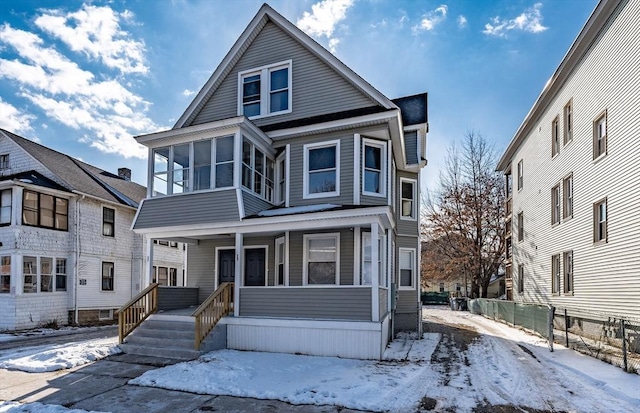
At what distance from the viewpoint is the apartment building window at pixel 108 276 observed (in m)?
19.7

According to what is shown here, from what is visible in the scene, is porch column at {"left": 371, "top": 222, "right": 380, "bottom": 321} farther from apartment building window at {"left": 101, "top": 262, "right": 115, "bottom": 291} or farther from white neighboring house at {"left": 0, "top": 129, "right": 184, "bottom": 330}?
apartment building window at {"left": 101, "top": 262, "right": 115, "bottom": 291}

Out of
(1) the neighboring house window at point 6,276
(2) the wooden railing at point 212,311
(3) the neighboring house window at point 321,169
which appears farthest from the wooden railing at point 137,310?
(1) the neighboring house window at point 6,276

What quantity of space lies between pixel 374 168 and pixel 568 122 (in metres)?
9.43

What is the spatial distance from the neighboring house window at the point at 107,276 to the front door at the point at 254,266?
10.0 m

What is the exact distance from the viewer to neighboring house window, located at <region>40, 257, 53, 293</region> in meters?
17.1

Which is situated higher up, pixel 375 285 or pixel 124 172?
pixel 124 172

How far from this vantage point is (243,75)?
14305 mm

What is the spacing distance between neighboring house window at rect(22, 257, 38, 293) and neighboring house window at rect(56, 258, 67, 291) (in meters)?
0.99

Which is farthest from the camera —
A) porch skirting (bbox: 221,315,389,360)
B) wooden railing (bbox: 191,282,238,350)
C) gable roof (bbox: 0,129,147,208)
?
gable roof (bbox: 0,129,147,208)

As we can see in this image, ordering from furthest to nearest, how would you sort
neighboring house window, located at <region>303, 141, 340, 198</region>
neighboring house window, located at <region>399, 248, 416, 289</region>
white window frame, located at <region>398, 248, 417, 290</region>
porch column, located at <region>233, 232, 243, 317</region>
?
neighboring house window, located at <region>399, 248, 416, 289</region>
white window frame, located at <region>398, 248, 417, 290</region>
neighboring house window, located at <region>303, 141, 340, 198</region>
porch column, located at <region>233, 232, 243, 317</region>

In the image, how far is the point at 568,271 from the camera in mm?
15898

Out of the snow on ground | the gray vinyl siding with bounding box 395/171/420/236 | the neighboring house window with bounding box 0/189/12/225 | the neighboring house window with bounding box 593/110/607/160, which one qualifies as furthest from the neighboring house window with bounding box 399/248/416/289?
the neighboring house window with bounding box 0/189/12/225

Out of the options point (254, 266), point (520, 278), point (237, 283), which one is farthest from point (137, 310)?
point (520, 278)

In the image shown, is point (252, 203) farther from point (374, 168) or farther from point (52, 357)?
point (52, 357)
